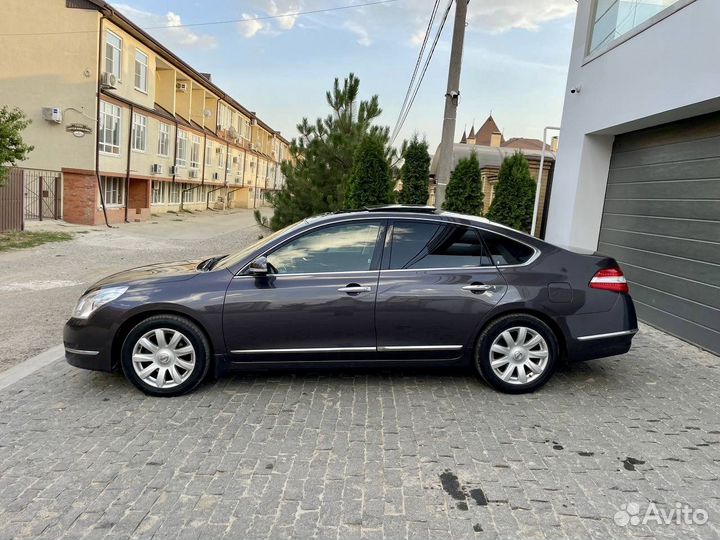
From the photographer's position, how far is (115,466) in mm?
3008

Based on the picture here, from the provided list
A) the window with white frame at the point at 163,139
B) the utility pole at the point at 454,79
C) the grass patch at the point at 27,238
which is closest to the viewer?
the utility pole at the point at 454,79

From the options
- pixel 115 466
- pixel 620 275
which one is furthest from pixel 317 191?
pixel 115 466

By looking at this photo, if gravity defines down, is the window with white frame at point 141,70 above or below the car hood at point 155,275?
above

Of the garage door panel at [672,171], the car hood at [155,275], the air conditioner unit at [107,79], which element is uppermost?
the air conditioner unit at [107,79]

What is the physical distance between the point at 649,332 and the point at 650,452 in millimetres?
3565

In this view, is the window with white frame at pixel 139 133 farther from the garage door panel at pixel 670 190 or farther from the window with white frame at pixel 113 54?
the garage door panel at pixel 670 190

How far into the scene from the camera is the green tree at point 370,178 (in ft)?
31.7

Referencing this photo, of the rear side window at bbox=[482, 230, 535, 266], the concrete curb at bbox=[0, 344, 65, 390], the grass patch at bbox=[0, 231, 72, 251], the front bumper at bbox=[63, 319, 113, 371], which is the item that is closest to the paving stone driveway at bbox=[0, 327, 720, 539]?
the concrete curb at bbox=[0, 344, 65, 390]

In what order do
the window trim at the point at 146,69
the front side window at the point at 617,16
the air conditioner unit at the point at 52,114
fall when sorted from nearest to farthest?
the front side window at the point at 617,16 → the air conditioner unit at the point at 52,114 → the window trim at the point at 146,69

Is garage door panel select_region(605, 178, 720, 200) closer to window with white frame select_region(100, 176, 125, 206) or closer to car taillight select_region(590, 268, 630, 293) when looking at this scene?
car taillight select_region(590, 268, 630, 293)

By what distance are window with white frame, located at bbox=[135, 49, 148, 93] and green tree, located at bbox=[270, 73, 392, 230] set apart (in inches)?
599

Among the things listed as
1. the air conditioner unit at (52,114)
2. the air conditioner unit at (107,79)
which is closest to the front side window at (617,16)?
the air conditioner unit at (107,79)

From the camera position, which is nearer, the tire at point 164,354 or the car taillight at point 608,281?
the tire at point 164,354

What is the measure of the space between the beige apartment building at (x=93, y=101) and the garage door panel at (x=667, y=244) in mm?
18809
